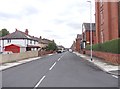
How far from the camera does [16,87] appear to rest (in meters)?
12.3

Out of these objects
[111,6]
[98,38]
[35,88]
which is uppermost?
[111,6]

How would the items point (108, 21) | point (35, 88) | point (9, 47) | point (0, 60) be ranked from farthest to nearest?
point (9, 47) → point (108, 21) → point (0, 60) → point (35, 88)

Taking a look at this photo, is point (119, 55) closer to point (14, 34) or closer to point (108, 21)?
point (108, 21)

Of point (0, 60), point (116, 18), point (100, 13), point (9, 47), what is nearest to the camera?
point (0, 60)

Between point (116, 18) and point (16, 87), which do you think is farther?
point (116, 18)

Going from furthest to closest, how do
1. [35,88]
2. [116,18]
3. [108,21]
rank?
[108,21] < [116,18] < [35,88]

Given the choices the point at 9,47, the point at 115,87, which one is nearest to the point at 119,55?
the point at 115,87

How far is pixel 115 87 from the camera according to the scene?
12203 millimetres

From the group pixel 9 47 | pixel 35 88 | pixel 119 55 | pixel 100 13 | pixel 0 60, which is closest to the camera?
pixel 35 88

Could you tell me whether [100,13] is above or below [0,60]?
above

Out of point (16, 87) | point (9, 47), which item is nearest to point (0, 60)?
point (16, 87)

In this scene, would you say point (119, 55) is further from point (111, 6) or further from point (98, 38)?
point (98, 38)

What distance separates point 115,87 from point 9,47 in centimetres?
6070

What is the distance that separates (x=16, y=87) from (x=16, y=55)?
31147 millimetres
